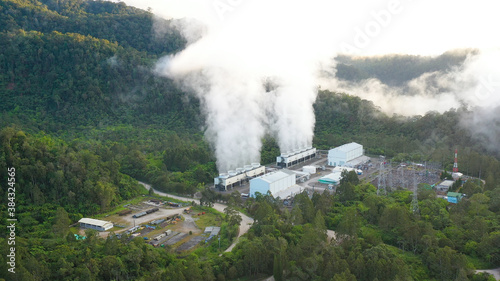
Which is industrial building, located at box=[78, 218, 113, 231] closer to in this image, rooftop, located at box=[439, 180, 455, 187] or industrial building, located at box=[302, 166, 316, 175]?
industrial building, located at box=[302, 166, 316, 175]

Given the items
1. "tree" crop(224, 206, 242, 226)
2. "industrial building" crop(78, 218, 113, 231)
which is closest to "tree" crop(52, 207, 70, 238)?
"industrial building" crop(78, 218, 113, 231)

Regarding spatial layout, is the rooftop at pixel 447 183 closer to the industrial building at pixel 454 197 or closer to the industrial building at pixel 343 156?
the industrial building at pixel 454 197

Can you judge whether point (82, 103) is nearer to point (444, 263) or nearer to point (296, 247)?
point (296, 247)

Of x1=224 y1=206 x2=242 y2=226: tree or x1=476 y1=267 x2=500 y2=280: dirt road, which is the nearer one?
x1=476 y1=267 x2=500 y2=280: dirt road

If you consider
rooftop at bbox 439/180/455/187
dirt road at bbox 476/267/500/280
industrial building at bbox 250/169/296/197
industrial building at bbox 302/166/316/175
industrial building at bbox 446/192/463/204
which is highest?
industrial building at bbox 250/169/296/197

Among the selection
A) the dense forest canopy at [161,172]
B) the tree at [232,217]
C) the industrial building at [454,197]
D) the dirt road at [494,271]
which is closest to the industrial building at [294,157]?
the dense forest canopy at [161,172]

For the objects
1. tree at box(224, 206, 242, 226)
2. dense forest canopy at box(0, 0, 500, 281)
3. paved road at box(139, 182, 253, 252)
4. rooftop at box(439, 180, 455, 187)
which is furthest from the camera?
rooftop at box(439, 180, 455, 187)

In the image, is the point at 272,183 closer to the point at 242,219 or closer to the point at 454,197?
the point at 242,219
